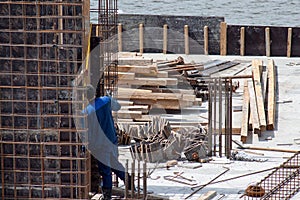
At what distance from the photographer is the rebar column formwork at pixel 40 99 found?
11.4 meters

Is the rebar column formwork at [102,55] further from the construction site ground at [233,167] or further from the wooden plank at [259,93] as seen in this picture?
the wooden plank at [259,93]

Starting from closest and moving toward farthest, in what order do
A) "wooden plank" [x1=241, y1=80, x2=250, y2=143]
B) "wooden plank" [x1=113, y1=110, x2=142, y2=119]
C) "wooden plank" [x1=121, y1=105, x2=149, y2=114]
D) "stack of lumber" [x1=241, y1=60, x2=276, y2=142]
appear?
"wooden plank" [x1=241, y1=80, x2=250, y2=143] → "stack of lumber" [x1=241, y1=60, x2=276, y2=142] → "wooden plank" [x1=113, y1=110, x2=142, y2=119] → "wooden plank" [x1=121, y1=105, x2=149, y2=114]

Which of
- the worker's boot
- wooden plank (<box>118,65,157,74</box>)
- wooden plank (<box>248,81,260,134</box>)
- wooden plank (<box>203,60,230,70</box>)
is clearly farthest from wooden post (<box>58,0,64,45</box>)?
wooden plank (<box>203,60,230,70</box>)

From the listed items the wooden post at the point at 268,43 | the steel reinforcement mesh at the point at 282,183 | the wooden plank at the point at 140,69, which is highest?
the wooden post at the point at 268,43

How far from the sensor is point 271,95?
1862cm

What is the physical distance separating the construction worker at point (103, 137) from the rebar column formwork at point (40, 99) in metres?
0.25

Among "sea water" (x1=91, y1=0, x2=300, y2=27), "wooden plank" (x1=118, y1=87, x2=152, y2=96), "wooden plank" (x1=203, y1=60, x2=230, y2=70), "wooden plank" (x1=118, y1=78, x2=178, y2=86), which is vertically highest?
"sea water" (x1=91, y1=0, x2=300, y2=27)

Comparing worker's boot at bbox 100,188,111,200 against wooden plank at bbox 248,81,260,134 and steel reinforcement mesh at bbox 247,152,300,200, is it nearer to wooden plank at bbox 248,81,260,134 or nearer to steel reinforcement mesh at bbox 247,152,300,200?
steel reinforcement mesh at bbox 247,152,300,200

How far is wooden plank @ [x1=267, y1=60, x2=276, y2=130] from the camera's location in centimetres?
1658

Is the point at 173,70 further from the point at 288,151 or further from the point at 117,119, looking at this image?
the point at 288,151

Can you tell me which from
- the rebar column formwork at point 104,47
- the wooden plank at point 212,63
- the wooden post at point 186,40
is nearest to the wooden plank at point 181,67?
the wooden plank at point 212,63

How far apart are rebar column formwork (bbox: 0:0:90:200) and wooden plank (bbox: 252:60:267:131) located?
572 cm

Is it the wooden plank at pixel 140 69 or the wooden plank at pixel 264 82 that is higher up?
the wooden plank at pixel 140 69

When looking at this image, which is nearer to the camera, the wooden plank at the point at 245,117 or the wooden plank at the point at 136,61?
the wooden plank at the point at 245,117
